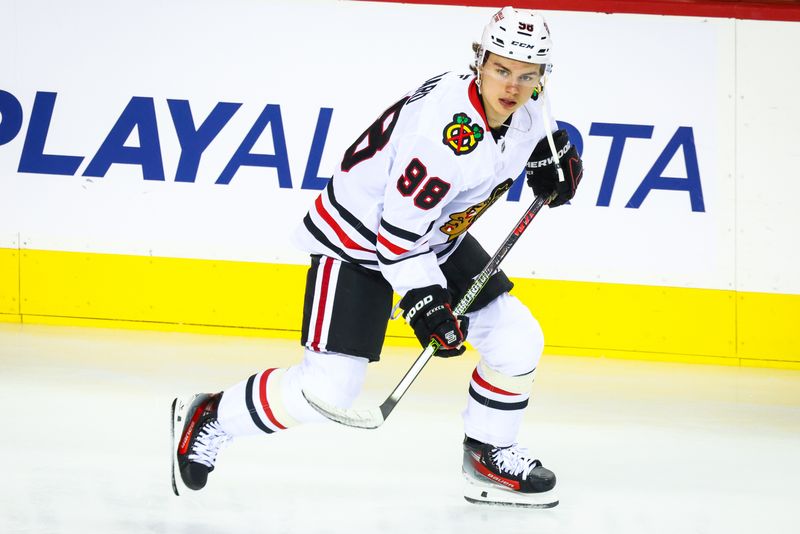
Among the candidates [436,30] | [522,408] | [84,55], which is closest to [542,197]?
[522,408]

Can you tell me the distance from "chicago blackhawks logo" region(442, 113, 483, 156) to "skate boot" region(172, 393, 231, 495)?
88cm

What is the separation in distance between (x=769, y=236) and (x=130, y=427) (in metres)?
2.81

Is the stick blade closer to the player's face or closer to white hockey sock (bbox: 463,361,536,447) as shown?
white hockey sock (bbox: 463,361,536,447)

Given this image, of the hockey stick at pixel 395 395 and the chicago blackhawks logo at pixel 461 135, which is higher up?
the chicago blackhawks logo at pixel 461 135

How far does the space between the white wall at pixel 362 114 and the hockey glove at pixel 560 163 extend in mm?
1758

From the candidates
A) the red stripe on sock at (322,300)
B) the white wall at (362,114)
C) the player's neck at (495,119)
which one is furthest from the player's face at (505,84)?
the white wall at (362,114)

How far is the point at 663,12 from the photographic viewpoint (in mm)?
4711

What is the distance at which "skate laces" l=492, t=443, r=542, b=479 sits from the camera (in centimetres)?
287

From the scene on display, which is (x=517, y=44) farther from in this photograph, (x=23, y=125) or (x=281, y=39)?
(x=23, y=125)

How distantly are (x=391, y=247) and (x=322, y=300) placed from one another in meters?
0.27

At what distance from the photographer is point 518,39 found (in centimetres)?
253

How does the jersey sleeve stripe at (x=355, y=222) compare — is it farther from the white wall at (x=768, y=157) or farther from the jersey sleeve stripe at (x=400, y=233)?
the white wall at (x=768, y=157)

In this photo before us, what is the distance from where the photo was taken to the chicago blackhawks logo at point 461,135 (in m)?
2.47

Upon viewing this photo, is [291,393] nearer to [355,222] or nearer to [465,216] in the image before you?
[355,222]
